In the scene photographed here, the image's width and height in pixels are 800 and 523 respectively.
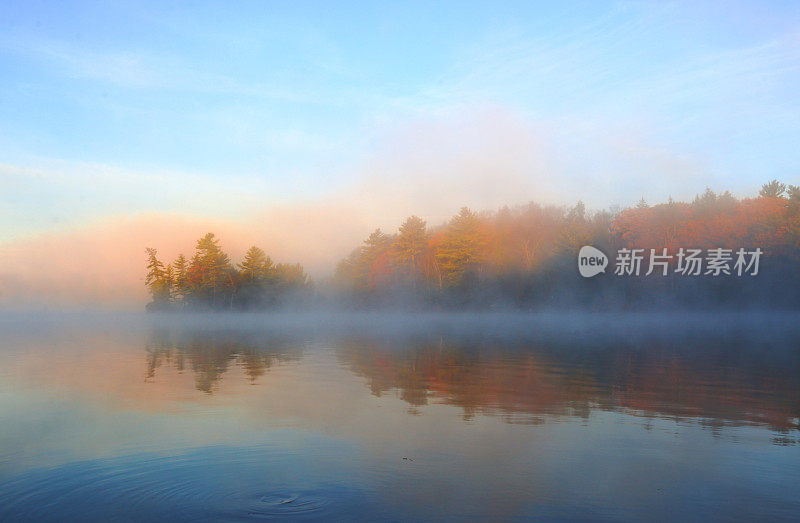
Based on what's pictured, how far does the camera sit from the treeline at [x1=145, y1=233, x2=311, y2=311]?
412ft

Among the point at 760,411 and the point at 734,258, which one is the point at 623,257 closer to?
the point at 734,258

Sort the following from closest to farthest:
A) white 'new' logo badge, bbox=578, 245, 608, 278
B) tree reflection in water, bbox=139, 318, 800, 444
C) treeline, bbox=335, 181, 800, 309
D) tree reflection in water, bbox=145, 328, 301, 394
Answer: tree reflection in water, bbox=139, 318, 800, 444 < tree reflection in water, bbox=145, 328, 301, 394 < treeline, bbox=335, 181, 800, 309 < white 'new' logo badge, bbox=578, 245, 608, 278

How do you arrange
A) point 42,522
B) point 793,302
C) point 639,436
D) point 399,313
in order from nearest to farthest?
1. point 42,522
2. point 639,436
3. point 793,302
4. point 399,313

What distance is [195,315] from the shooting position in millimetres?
130750

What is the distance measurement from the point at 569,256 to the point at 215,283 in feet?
232

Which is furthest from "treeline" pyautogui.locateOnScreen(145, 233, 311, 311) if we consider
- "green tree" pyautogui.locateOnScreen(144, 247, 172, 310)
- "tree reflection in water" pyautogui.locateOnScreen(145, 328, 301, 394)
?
"tree reflection in water" pyautogui.locateOnScreen(145, 328, 301, 394)

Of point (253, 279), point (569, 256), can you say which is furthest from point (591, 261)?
point (253, 279)

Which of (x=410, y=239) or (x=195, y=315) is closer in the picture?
(x=410, y=239)

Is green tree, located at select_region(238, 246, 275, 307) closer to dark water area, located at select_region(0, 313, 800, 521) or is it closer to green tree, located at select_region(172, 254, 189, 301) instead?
green tree, located at select_region(172, 254, 189, 301)

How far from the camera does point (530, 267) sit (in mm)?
103438

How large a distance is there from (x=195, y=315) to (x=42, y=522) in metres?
129

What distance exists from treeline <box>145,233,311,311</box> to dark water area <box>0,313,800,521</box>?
102766mm

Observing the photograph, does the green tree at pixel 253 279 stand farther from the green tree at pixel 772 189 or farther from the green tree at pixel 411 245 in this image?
the green tree at pixel 772 189

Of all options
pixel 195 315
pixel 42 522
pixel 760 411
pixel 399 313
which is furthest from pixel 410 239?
pixel 42 522
